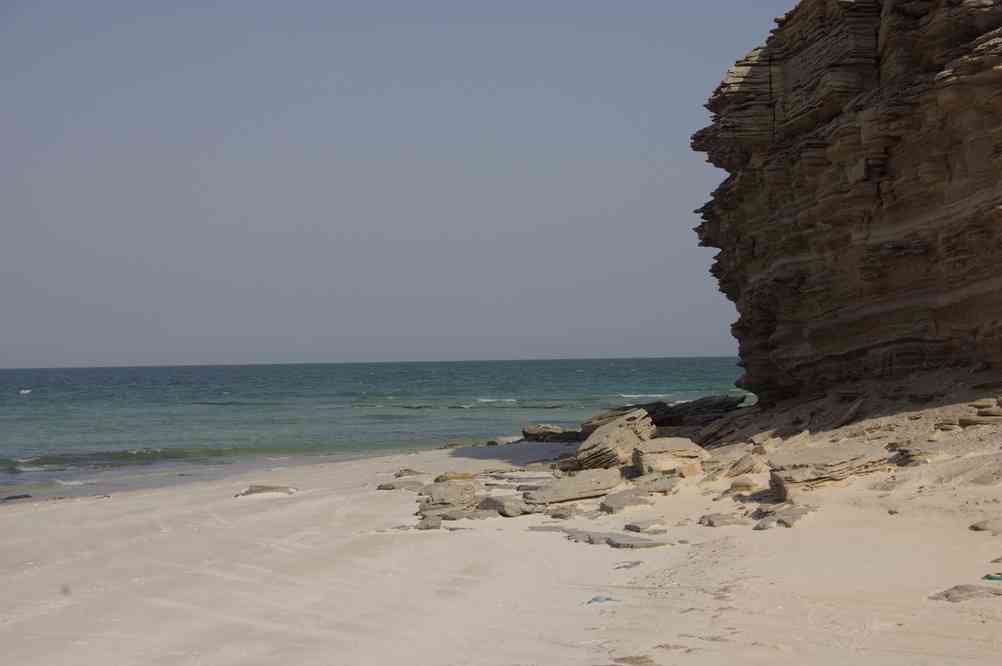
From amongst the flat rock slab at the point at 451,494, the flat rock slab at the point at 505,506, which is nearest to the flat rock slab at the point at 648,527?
the flat rock slab at the point at 505,506

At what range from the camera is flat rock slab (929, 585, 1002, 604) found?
7.42 meters

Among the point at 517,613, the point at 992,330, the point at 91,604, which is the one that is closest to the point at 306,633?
the point at 517,613

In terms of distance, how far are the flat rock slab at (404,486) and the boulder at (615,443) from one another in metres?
2.67

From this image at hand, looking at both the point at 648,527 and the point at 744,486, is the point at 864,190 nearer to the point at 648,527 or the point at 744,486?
the point at 744,486

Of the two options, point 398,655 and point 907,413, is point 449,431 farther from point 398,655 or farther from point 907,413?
point 398,655

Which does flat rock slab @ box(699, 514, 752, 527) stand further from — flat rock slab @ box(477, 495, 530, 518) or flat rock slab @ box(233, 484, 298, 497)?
flat rock slab @ box(233, 484, 298, 497)

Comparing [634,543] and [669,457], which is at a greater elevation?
[669,457]

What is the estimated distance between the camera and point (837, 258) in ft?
52.8

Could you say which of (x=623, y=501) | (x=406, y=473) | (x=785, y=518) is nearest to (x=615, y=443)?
(x=623, y=501)

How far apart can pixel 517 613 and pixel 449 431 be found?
2785 cm

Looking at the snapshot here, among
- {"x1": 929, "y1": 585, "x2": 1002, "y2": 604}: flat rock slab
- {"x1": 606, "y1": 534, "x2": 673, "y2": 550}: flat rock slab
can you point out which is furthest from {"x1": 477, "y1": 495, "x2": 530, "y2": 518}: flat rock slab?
{"x1": 929, "y1": 585, "x2": 1002, "y2": 604}: flat rock slab

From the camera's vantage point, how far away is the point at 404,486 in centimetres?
1689

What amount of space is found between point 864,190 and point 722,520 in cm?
643

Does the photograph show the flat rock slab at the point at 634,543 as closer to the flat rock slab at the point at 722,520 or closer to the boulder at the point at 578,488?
the flat rock slab at the point at 722,520
